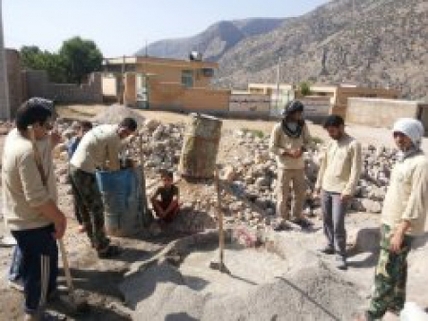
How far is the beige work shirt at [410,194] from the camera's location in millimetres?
3588

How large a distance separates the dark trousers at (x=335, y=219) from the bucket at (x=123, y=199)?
224 cm

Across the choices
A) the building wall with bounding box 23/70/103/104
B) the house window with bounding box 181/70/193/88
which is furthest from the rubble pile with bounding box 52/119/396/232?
the house window with bounding box 181/70/193/88

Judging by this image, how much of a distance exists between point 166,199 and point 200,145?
118cm

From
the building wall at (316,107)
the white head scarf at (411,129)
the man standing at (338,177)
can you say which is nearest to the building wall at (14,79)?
the building wall at (316,107)

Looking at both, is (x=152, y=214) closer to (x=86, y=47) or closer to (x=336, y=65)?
(x=86, y=47)

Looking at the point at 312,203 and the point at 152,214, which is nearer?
the point at 152,214

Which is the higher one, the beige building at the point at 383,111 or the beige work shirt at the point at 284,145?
the beige work shirt at the point at 284,145

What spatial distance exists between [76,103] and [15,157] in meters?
17.1

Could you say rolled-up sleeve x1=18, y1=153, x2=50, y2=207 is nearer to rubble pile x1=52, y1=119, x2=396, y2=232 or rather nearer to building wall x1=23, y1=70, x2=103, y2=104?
rubble pile x1=52, y1=119, x2=396, y2=232

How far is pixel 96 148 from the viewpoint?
5.29 metres

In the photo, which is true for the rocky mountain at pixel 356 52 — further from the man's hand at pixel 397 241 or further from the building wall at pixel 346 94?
the man's hand at pixel 397 241

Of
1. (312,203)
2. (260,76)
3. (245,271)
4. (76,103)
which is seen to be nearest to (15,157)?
(245,271)

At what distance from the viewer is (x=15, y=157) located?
11.8 ft

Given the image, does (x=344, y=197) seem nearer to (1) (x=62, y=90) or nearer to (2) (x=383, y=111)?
(1) (x=62, y=90)
